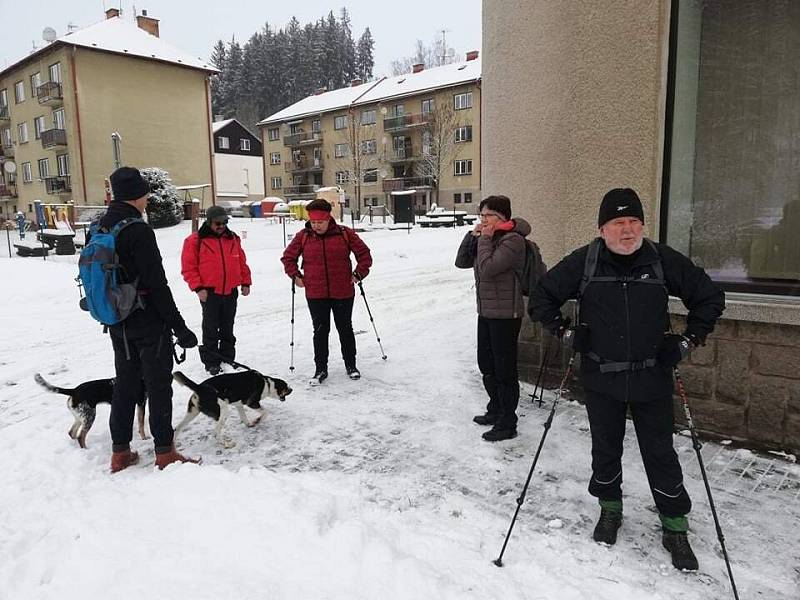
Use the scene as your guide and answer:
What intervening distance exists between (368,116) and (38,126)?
25960mm

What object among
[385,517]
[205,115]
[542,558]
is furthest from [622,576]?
[205,115]

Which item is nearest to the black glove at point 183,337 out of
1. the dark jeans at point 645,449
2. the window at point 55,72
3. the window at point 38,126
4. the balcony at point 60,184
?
the dark jeans at point 645,449

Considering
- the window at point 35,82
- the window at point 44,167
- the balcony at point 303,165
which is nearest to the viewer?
the window at point 35,82

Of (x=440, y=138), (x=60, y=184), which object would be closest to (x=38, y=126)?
(x=60, y=184)

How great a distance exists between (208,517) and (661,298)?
9.61 ft

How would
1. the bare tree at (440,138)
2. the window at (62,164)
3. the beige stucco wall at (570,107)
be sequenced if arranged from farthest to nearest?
the bare tree at (440,138)
the window at (62,164)
the beige stucco wall at (570,107)

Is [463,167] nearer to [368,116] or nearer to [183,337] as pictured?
[368,116]

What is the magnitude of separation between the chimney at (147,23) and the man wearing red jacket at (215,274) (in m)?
40.8

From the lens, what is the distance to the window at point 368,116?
5269 centimetres

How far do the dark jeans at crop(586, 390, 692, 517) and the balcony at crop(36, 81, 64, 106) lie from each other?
40101mm

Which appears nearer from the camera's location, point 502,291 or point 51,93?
point 502,291

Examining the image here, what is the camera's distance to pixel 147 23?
40.4 metres

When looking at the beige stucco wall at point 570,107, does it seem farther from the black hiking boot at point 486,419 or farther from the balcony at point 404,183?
the balcony at point 404,183

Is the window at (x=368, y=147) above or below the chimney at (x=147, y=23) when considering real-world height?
below
